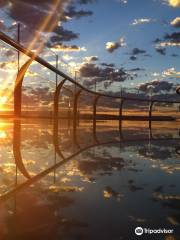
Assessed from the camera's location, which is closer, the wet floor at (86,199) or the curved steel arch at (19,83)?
the wet floor at (86,199)

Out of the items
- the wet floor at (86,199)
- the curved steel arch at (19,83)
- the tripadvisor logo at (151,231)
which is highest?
the curved steel arch at (19,83)

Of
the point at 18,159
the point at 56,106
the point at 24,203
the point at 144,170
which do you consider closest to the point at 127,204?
the point at 24,203

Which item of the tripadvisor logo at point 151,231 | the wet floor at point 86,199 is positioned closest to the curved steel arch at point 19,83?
the wet floor at point 86,199

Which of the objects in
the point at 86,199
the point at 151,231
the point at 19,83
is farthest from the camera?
the point at 19,83

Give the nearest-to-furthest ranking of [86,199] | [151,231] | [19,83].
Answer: [151,231] → [86,199] → [19,83]

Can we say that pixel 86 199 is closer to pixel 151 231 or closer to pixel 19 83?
pixel 151 231

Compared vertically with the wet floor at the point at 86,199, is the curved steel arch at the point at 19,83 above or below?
above

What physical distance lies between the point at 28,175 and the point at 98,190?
189cm

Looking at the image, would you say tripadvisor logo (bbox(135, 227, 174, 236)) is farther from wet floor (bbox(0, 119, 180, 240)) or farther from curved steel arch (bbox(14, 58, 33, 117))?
curved steel arch (bbox(14, 58, 33, 117))

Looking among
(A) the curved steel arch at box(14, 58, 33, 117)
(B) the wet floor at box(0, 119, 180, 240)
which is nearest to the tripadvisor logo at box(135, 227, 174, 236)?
(B) the wet floor at box(0, 119, 180, 240)

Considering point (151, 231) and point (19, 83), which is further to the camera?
point (19, 83)

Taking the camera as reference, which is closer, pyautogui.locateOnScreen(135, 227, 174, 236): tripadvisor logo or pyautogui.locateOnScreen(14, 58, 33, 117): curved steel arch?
pyautogui.locateOnScreen(135, 227, 174, 236): tripadvisor logo

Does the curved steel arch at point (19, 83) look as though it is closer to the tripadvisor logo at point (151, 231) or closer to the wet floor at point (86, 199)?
the wet floor at point (86, 199)

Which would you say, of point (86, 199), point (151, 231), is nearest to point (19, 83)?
point (86, 199)
